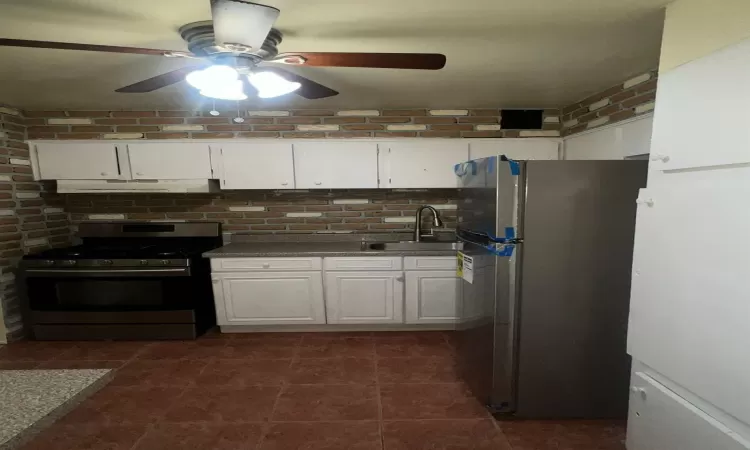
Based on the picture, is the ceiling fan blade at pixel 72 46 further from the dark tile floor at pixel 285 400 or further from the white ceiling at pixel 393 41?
the dark tile floor at pixel 285 400

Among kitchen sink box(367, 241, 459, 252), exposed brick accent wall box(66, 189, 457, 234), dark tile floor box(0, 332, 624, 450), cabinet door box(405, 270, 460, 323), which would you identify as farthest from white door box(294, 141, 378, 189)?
dark tile floor box(0, 332, 624, 450)

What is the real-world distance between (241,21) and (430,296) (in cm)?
245

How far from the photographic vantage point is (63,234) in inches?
133

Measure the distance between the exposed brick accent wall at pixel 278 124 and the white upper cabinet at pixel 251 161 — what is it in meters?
0.15

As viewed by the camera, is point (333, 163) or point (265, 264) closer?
point (265, 264)

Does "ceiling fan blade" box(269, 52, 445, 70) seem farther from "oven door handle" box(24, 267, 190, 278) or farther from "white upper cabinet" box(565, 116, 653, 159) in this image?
"oven door handle" box(24, 267, 190, 278)

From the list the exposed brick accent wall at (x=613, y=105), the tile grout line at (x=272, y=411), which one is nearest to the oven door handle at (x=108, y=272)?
the tile grout line at (x=272, y=411)

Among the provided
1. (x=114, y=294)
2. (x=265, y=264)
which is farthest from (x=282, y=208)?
(x=114, y=294)

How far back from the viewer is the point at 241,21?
1133mm

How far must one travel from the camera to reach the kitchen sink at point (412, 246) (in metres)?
3.08

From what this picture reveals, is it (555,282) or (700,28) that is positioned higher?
(700,28)

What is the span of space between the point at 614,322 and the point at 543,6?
1594 millimetres

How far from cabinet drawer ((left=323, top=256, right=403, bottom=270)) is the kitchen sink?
125mm

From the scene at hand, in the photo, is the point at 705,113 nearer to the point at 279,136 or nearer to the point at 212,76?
the point at 212,76
